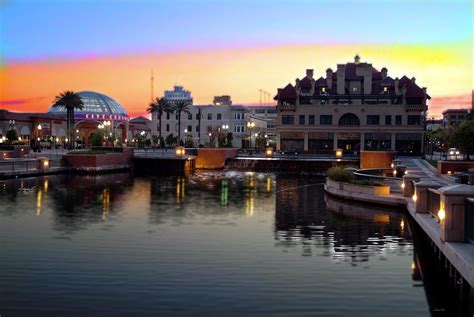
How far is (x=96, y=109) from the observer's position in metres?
164

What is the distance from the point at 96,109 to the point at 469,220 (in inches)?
6107

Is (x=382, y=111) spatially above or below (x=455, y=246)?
above

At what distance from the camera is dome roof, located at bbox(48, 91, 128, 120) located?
521ft

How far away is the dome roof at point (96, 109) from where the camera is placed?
159 meters

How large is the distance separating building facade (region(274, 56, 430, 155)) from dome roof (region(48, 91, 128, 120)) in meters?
67.8

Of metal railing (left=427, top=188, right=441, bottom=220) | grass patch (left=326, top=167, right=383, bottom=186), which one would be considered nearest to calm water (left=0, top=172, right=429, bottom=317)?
metal railing (left=427, top=188, right=441, bottom=220)

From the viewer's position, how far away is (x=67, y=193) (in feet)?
157

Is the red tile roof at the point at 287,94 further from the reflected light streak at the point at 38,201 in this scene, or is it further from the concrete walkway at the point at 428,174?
the reflected light streak at the point at 38,201

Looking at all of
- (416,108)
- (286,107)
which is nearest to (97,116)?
(286,107)

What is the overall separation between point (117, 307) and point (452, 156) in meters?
95.3

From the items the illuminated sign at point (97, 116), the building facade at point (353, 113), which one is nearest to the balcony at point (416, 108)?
the building facade at point (353, 113)

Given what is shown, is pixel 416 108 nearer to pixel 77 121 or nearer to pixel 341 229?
pixel 341 229

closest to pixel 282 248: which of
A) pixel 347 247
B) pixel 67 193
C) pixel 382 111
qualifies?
pixel 347 247

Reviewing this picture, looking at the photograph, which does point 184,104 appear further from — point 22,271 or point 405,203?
point 22,271
